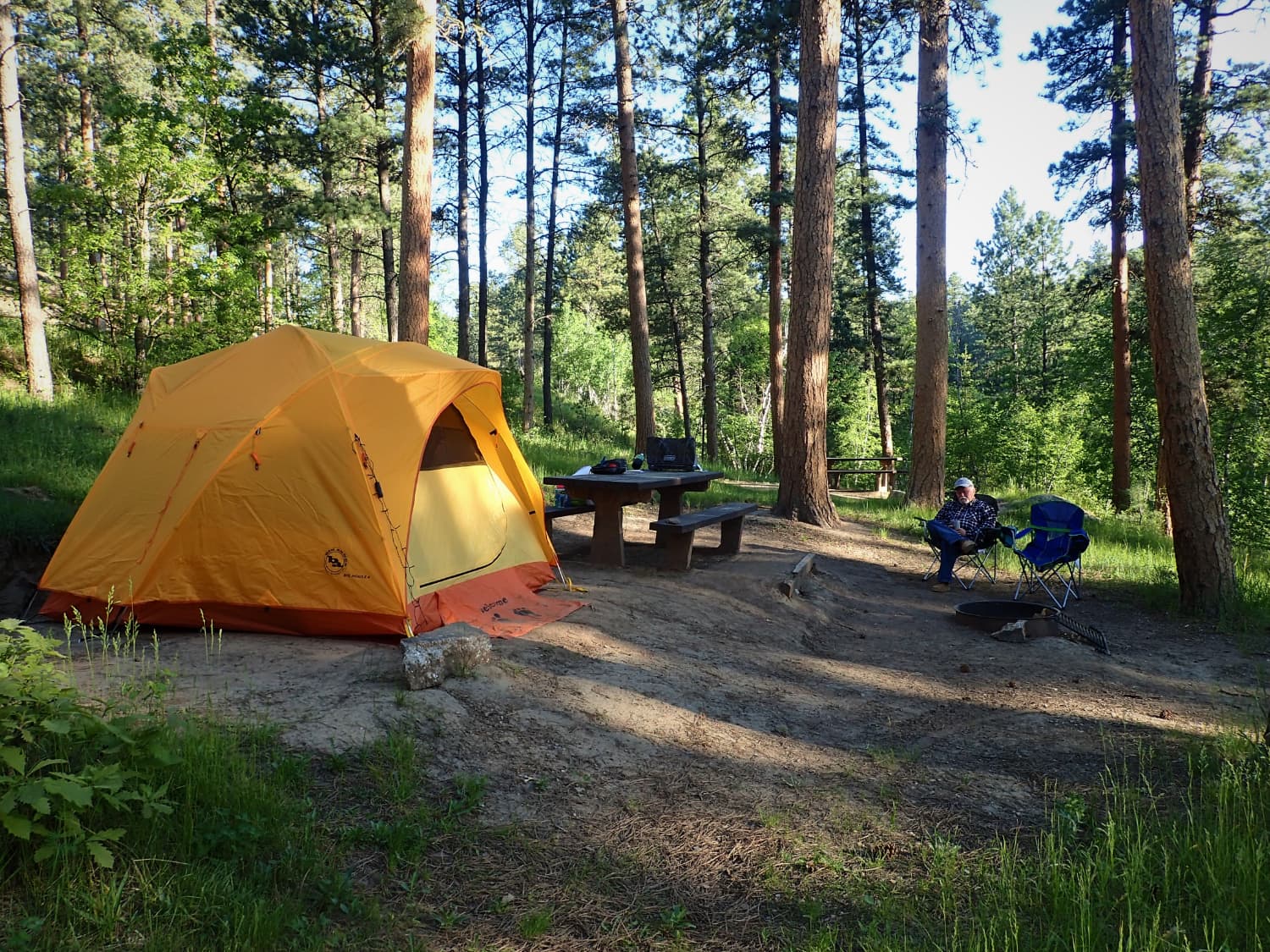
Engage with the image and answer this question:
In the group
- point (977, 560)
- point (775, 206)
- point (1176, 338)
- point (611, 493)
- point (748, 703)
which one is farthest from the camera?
point (775, 206)

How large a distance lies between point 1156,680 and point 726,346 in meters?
34.8

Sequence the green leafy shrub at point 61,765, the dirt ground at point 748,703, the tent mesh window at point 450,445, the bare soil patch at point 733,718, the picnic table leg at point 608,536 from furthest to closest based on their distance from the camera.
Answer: the picnic table leg at point 608,536 → the tent mesh window at point 450,445 → the dirt ground at point 748,703 → the bare soil patch at point 733,718 → the green leafy shrub at point 61,765

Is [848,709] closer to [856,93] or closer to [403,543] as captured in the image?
[403,543]

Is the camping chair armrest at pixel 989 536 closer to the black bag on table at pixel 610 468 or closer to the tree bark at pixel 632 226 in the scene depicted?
the black bag on table at pixel 610 468

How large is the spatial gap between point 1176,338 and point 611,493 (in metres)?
5.46

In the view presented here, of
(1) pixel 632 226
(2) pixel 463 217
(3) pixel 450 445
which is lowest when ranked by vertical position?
(3) pixel 450 445

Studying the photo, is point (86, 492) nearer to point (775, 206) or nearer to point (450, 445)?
point (450, 445)

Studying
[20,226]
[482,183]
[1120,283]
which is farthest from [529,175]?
[1120,283]

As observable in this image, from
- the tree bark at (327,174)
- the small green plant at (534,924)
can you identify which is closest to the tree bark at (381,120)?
the tree bark at (327,174)

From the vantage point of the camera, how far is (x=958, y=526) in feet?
27.8

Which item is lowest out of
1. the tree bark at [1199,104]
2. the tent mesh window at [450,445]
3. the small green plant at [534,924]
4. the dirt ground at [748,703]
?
the small green plant at [534,924]

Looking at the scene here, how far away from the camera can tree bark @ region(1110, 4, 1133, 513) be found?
46.0ft

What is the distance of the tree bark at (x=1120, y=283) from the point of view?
552 inches

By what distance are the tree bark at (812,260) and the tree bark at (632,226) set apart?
12.3 feet
